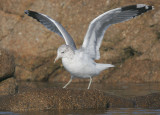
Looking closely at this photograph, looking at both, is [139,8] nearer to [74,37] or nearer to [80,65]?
[80,65]

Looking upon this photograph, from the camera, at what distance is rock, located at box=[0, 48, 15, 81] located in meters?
11.4

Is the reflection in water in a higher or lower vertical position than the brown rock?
lower

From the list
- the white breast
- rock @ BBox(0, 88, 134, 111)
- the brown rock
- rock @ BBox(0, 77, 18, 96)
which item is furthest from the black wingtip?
the brown rock

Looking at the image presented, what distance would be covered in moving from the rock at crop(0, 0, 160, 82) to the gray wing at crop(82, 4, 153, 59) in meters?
4.27

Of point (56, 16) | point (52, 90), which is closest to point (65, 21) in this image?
point (56, 16)

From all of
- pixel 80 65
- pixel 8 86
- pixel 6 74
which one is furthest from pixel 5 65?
pixel 80 65

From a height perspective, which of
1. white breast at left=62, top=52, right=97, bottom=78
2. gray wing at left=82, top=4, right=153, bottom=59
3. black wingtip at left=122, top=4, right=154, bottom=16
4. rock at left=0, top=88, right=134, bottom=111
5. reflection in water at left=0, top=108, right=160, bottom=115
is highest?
black wingtip at left=122, top=4, right=154, bottom=16

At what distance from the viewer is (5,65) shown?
11477mm

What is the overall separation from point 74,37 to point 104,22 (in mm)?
5076

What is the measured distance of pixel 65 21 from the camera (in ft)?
53.8

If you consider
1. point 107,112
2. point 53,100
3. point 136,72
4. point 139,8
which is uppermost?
point 139,8

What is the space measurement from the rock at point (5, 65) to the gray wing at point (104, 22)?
2221mm

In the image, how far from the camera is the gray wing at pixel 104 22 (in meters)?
10.9

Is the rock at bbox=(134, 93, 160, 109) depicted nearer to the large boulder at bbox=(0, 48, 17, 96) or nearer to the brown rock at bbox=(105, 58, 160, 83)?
the large boulder at bbox=(0, 48, 17, 96)
